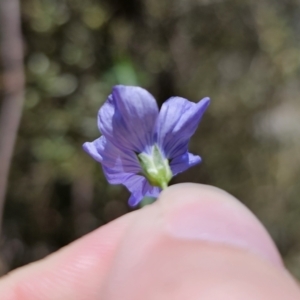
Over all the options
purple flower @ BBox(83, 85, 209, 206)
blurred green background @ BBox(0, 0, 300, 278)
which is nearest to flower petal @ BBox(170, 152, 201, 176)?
purple flower @ BBox(83, 85, 209, 206)

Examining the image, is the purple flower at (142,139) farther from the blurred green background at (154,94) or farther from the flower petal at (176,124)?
the blurred green background at (154,94)

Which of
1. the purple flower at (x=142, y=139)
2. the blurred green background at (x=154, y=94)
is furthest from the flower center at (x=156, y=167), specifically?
the blurred green background at (x=154, y=94)

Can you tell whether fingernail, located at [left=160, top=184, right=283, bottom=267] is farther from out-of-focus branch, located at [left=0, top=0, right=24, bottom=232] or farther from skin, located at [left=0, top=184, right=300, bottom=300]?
out-of-focus branch, located at [left=0, top=0, right=24, bottom=232]

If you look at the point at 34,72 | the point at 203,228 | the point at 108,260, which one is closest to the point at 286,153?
the point at 34,72

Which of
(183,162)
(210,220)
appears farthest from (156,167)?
(210,220)

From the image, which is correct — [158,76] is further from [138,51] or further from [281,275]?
[281,275]

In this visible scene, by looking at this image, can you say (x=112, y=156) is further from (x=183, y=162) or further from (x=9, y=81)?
(x=9, y=81)
